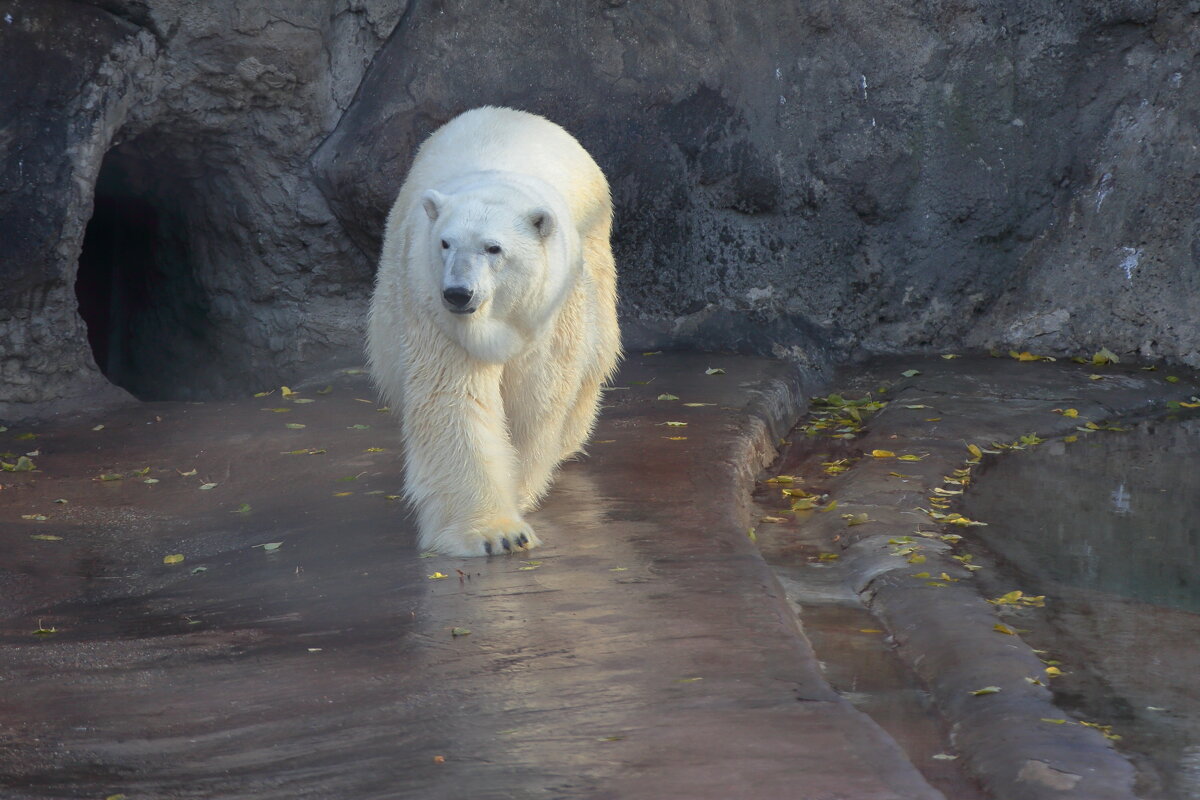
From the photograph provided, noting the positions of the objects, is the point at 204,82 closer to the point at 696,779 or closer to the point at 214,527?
the point at 214,527

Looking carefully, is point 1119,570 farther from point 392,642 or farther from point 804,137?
point 804,137

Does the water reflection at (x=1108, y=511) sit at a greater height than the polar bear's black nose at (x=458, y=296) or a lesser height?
lesser

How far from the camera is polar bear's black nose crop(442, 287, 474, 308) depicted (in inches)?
169

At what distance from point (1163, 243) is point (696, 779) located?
263 inches

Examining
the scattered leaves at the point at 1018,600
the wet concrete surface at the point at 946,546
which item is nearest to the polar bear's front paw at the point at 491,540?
the wet concrete surface at the point at 946,546

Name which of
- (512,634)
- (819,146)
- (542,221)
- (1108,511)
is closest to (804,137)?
(819,146)

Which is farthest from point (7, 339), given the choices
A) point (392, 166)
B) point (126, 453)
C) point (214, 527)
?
point (214, 527)

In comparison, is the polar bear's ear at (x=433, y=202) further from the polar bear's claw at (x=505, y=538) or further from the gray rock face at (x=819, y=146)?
the gray rock face at (x=819, y=146)

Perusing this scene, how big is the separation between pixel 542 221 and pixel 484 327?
1.44 ft

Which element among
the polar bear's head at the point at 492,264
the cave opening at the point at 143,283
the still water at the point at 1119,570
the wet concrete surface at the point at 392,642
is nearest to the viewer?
the wet concrete surface at the point at 392,642

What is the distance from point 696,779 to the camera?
274cm

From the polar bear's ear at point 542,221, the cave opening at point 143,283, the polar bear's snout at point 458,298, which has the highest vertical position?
the polar bear's ear at point 542,221

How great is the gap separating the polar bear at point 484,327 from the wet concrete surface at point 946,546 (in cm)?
107

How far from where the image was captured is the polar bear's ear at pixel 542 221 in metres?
4.58
